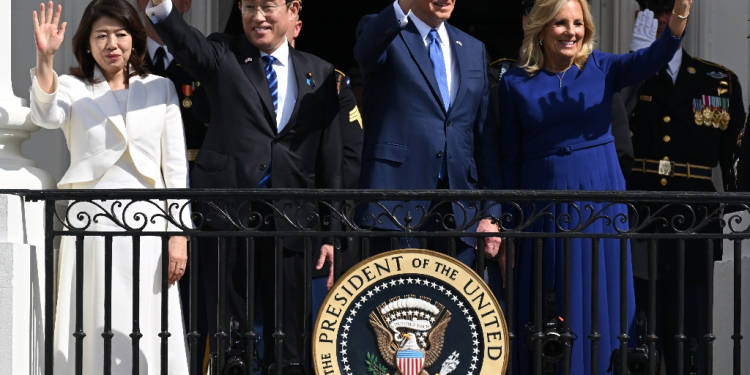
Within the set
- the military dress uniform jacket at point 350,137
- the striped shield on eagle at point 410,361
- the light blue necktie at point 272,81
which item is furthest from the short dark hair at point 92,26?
the striped shield on eagle at point 410,361

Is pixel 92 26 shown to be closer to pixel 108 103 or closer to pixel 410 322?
pixel 108 103

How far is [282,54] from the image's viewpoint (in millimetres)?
5770

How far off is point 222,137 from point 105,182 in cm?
53

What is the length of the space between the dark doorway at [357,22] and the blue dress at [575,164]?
4.05 m

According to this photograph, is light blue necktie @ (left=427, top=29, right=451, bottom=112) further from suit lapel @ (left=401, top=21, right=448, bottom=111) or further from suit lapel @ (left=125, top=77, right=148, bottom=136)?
suit lapel @ (left=125, top=77, right=148, bottom=136)

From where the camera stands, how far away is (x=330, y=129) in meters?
5.68

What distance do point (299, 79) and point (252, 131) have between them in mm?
339

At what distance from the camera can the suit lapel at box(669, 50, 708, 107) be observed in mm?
6531

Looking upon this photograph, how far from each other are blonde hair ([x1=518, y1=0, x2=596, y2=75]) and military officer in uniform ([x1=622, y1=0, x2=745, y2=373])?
0.84 meters

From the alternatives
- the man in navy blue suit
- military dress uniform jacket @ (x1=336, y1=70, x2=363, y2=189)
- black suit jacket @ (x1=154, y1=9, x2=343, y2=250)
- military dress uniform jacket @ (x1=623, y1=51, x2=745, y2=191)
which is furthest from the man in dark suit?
military dress uniform jacket @ (x1=623, y1=51, x2=745, y2=191)

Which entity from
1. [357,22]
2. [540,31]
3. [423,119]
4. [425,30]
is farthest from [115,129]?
[357,22]

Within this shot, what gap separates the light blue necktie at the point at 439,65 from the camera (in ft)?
18.4

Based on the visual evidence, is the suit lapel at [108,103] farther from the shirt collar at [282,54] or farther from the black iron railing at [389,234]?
the shirt collar at [282,54]

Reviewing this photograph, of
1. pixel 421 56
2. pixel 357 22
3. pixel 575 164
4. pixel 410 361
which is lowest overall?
pixel 410 361
